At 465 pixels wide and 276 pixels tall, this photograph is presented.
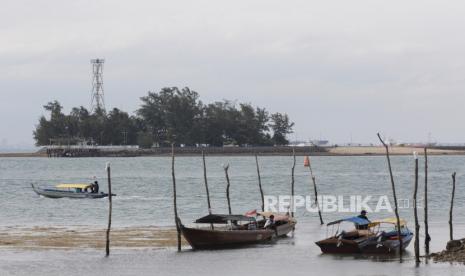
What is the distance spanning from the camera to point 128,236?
5697cm

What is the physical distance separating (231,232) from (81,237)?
31.5ft

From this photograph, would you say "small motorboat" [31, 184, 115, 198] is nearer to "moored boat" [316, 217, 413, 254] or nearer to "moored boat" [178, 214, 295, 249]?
"moored boat" [178, 214, 295, 249]

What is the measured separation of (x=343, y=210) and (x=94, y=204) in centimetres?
2163

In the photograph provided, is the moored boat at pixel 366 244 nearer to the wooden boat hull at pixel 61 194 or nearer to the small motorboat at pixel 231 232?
the small motorboat at pixel 231 232

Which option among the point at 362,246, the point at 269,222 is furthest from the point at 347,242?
the point at 269,222

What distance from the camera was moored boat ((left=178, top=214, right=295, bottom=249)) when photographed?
51156mm

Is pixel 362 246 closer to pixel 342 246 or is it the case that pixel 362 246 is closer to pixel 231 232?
pixel 342 246

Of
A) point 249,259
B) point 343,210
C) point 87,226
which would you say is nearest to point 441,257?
point 249,259

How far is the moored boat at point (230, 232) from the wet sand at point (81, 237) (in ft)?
6.04

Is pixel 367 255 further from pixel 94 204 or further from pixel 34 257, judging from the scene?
pixel 94 204

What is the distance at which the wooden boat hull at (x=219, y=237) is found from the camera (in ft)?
168

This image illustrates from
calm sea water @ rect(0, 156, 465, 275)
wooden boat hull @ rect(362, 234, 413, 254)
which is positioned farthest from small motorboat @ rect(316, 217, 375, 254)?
calm sea water @ rect(0, 156, 465, 275)

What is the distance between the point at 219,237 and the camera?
170 feet

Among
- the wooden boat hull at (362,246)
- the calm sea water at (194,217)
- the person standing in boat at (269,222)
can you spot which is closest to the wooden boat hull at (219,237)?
the calm sea water at (194,217)
